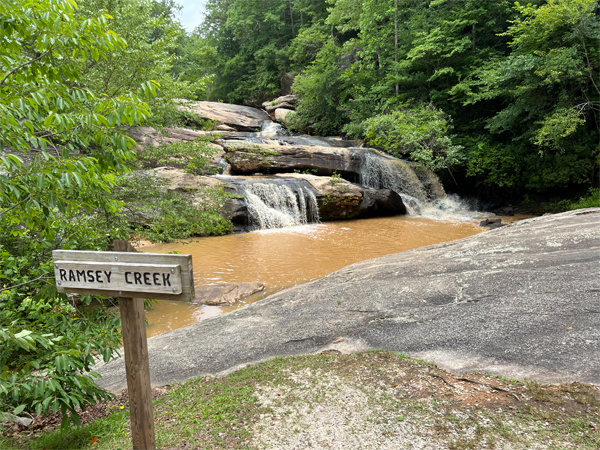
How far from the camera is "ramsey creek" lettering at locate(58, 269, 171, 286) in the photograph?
2.28 m

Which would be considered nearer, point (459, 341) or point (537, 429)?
point (537, 429)

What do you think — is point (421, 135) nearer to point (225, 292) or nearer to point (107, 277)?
point (225, 292)

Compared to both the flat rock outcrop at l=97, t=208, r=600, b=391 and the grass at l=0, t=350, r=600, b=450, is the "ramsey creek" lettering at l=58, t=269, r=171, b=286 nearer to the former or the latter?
the grass at l=0, t=350, r=600, b=450

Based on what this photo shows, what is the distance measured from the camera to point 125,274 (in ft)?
7.68

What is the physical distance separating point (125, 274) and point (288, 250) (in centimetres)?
908

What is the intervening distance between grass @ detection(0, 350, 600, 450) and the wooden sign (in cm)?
125

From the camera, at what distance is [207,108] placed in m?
25.0

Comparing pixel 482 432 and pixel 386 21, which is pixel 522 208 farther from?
pixel 482 432

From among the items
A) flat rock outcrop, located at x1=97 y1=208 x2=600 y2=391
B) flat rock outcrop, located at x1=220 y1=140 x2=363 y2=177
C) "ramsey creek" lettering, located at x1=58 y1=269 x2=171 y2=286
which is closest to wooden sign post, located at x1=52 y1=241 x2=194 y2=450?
"ramsey creek" lettering, located at x1=58 y1=269 x2=171 y2=286

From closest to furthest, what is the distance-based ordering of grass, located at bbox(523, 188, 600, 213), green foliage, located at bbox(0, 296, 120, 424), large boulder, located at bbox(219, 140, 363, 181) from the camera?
green foliage, located at bbox(0, 296, 120, 424), grass, located at bbox(523, 188, 600, 213), large boulder, located at bbox(219, 140, 363, 181)

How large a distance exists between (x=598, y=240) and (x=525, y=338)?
2.98 meters

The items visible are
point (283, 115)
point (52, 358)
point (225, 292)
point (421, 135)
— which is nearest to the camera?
point (52, 358)

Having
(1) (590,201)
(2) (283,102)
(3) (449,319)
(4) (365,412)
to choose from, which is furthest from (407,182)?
(4) (365,412)

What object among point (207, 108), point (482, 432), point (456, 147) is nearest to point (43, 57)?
point (482, 432)
